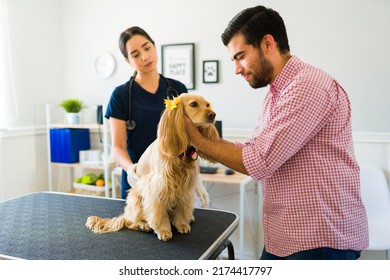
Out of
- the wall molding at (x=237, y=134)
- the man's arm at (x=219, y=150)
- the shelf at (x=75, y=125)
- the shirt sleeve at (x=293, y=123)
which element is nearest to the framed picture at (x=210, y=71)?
the wall molding at (x=237, y=134)

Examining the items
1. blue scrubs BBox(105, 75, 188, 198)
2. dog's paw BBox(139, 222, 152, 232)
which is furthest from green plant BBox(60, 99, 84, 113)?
dog's paw BBox(139, 222, 152, 232)

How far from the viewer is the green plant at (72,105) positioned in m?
3.79

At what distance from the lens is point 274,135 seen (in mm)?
1100

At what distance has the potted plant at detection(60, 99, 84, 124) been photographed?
12.4 ft

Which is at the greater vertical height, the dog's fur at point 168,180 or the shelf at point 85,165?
the dog's fur at point 168,180

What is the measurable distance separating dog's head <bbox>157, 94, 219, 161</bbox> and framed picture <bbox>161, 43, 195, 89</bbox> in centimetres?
197

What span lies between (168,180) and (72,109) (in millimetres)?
2716

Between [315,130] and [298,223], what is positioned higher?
[315,130]

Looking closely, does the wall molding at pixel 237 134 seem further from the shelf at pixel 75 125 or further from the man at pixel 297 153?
the man at pixel 297 153

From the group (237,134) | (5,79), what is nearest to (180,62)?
(237,134)

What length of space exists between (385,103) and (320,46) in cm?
71

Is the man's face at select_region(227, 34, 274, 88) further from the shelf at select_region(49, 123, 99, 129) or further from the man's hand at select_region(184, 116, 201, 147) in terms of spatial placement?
the shelf at select_region(49, 123, 99, 129)
